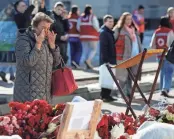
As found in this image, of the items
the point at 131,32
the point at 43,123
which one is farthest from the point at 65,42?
the point at 43,123

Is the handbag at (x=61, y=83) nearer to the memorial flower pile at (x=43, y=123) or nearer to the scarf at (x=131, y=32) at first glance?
the memorial flower pile at (x=43, y=123)

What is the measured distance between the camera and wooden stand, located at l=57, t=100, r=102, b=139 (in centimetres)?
480

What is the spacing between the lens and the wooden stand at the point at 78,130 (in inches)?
189

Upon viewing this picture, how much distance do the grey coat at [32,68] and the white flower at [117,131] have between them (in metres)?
1.85

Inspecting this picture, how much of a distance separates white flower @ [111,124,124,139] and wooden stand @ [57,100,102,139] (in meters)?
0.26

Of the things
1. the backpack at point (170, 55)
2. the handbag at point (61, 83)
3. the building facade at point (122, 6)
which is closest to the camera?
the handbag at point (61, 83)

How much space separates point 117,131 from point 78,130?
46 centimetres

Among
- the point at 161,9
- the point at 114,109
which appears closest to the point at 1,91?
the point at 114,109

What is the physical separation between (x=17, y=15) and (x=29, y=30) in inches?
210

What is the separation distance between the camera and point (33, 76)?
7.01 metres

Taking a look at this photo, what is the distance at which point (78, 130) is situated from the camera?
16.3 feet

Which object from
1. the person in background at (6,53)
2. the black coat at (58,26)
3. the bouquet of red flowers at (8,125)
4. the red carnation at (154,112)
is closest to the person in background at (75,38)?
the black coat at (58,26)

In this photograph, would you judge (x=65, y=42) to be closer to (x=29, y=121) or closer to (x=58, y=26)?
(x=58, y=26)

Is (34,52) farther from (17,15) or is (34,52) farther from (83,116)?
(17,15)
